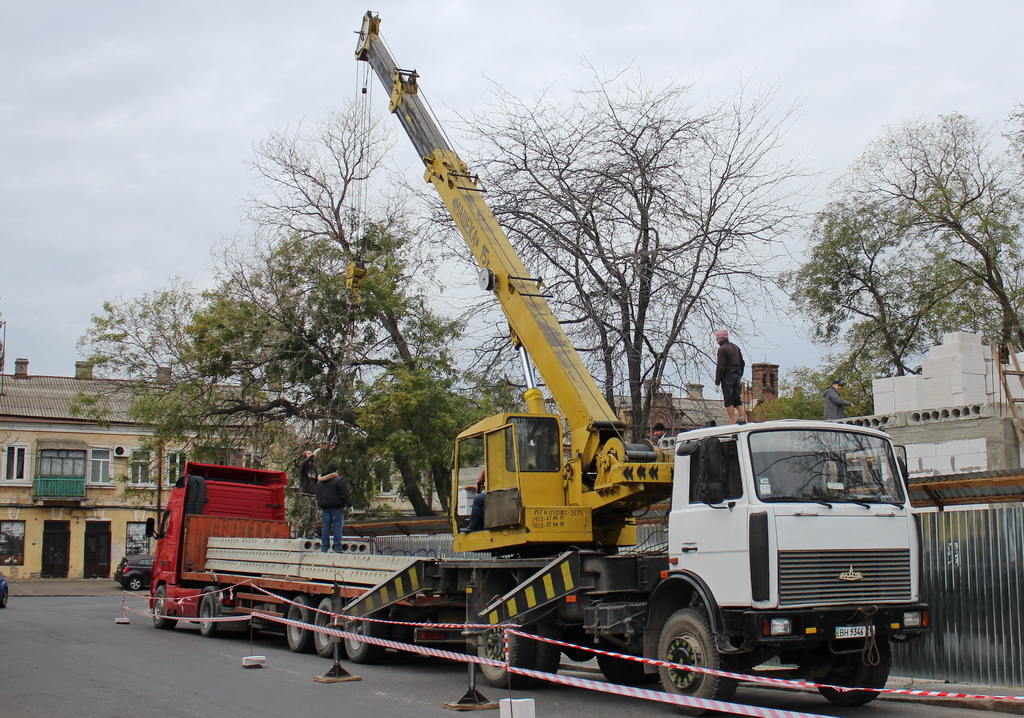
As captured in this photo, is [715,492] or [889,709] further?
[889,709]

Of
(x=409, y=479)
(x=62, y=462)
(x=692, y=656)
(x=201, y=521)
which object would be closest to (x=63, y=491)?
(x=62, y=462)

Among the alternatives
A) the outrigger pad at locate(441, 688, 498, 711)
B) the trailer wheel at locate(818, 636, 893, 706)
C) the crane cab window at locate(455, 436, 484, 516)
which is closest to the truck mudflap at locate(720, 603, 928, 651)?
the trailer wheel at locate(818, 636, 893, 706)

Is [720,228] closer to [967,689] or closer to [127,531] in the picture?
[967,689]

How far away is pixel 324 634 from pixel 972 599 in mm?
8476

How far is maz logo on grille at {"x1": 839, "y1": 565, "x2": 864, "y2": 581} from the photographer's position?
8655 millimetres

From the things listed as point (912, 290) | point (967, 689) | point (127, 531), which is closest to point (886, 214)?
point (912, 290)

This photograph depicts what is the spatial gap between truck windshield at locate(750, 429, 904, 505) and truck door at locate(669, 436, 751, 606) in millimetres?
260

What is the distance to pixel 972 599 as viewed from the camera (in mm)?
11188

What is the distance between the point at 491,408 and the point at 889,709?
51.4 feet

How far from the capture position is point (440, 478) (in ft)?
95.1

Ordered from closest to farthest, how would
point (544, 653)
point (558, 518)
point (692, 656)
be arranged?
point (692, 656)
point (544, 653)
point (558, 518)

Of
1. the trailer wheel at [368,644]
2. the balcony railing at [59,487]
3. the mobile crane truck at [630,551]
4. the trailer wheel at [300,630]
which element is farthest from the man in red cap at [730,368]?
the balcony railing at [59,487]

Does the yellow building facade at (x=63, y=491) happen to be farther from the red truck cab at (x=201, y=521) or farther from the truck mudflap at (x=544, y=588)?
the truck mudflap at (x=544, y=588)

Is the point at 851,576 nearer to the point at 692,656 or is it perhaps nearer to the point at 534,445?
the point at 692,656
